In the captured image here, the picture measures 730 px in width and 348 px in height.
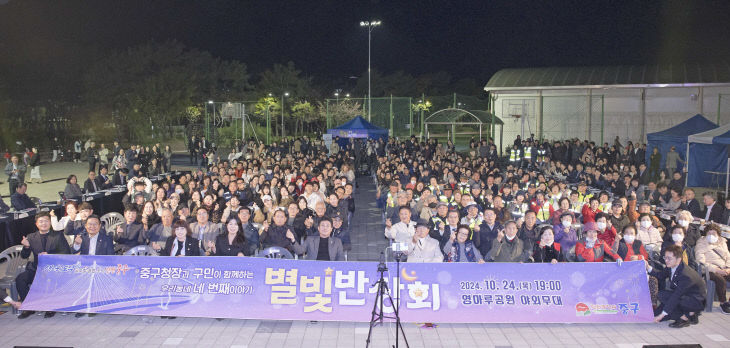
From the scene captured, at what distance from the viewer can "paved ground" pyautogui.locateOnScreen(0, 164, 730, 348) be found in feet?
21.7

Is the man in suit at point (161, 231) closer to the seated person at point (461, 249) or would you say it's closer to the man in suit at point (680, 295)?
the seated person at point (461, 249)

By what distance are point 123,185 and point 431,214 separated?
29.0 feet

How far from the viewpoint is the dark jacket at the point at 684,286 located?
23.4 feet

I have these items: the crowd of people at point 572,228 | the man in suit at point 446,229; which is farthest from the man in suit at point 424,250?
the man in suit at point 446,229

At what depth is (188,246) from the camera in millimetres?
7887

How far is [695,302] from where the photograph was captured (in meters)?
7.09

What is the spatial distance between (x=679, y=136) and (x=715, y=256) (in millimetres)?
12313

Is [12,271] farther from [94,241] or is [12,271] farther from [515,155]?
[515,155]

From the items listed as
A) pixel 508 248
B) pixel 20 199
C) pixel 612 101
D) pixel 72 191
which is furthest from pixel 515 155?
pixel 20 199

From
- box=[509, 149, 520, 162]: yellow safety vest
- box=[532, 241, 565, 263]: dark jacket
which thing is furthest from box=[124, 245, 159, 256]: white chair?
box=[509, 149, 520, 162]: yellow safety vest

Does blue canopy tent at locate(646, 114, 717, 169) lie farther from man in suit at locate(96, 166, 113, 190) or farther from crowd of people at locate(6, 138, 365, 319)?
man in suit at locate(96, 166, 113, 190)

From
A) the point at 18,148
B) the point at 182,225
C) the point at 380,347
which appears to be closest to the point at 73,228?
the point at 182,225

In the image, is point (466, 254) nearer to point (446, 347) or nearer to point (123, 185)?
point (446, 347)

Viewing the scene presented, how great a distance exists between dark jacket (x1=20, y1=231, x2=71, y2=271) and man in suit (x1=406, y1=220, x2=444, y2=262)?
477 cm
